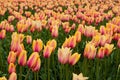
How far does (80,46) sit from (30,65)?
2642 mm

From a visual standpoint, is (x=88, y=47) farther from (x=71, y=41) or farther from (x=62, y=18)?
(x=62, y=18)

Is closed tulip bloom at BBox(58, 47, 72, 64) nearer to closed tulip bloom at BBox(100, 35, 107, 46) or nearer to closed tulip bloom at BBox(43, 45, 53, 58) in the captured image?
closed tulip bloom at BBox(43, 45, 53, 58)

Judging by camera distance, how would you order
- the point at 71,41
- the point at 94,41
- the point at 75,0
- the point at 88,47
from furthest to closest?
the point at 75,0
the point at 94,41
the point at 71,41
the point at 88,47

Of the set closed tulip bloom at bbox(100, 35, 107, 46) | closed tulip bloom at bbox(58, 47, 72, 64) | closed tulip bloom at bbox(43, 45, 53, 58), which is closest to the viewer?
closed tulip bloom at bbox(58, 47, 72, 64)

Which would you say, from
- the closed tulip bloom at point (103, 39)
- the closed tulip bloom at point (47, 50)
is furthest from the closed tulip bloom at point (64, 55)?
the closed tulip bloom at point (103, 39)

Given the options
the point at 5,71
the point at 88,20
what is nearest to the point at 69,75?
the point at 5,71

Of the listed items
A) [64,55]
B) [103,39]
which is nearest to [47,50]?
[64,55]

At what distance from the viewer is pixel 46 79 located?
4117mm

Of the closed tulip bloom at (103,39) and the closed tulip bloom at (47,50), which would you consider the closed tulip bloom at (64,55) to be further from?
the closed tulip bloom at (103,39)

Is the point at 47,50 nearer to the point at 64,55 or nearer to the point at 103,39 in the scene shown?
the point at 64,55

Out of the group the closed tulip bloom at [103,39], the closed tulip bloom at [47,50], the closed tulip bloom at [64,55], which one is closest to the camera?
the closed tulip bloom at [64,55]

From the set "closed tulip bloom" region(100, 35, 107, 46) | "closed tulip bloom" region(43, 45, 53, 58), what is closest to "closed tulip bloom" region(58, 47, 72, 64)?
"closed tulip bloom" region(43, 45, 53, 58)

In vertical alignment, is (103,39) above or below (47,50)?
above

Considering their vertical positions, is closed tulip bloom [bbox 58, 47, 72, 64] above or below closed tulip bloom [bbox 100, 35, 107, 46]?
below
